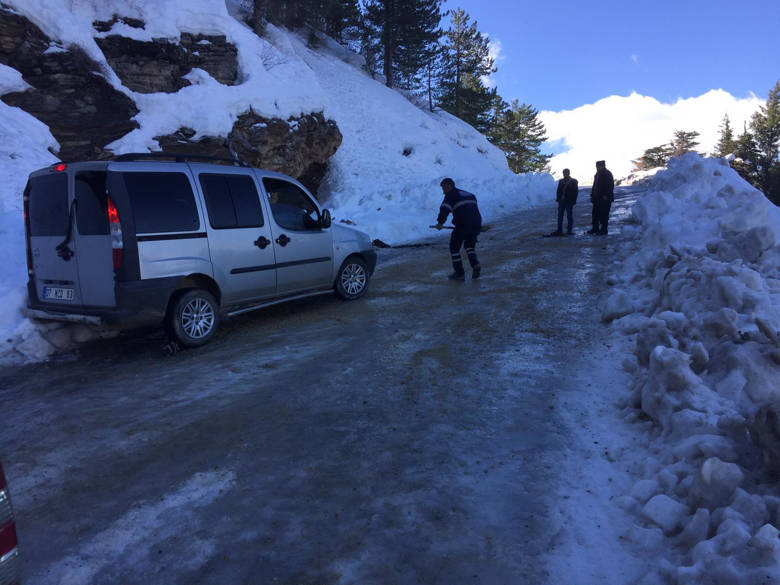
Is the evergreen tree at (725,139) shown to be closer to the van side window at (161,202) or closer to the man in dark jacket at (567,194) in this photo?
the man in dark jacket at (567,194)

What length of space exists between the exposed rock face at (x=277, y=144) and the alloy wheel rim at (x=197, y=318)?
8280 millimetres

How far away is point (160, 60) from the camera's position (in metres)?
Result: 14.0

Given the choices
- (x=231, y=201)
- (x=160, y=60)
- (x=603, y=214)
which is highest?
(x=160, y=60)

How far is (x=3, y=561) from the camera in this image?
1487 millimetres

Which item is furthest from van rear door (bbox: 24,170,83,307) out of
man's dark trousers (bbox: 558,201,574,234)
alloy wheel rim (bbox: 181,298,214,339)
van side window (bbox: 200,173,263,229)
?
man's dark trousers (bbox: 558,201,574,234)

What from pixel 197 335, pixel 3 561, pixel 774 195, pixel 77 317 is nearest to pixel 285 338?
pixel 197 335

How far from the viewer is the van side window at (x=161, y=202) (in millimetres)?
5348

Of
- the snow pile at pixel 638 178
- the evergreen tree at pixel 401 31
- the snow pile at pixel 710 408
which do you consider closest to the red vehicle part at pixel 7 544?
the snow pile at pixel 710 408

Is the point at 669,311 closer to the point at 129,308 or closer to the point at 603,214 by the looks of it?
the point at 129,308

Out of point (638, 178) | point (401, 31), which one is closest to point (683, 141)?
point (638, 178)

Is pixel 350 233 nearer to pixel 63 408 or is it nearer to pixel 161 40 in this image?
pixel 63 408

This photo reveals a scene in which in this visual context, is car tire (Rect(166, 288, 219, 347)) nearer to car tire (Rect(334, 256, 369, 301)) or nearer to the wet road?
the wet road

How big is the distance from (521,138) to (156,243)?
212ft

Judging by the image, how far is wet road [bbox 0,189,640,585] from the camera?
2.52 m
